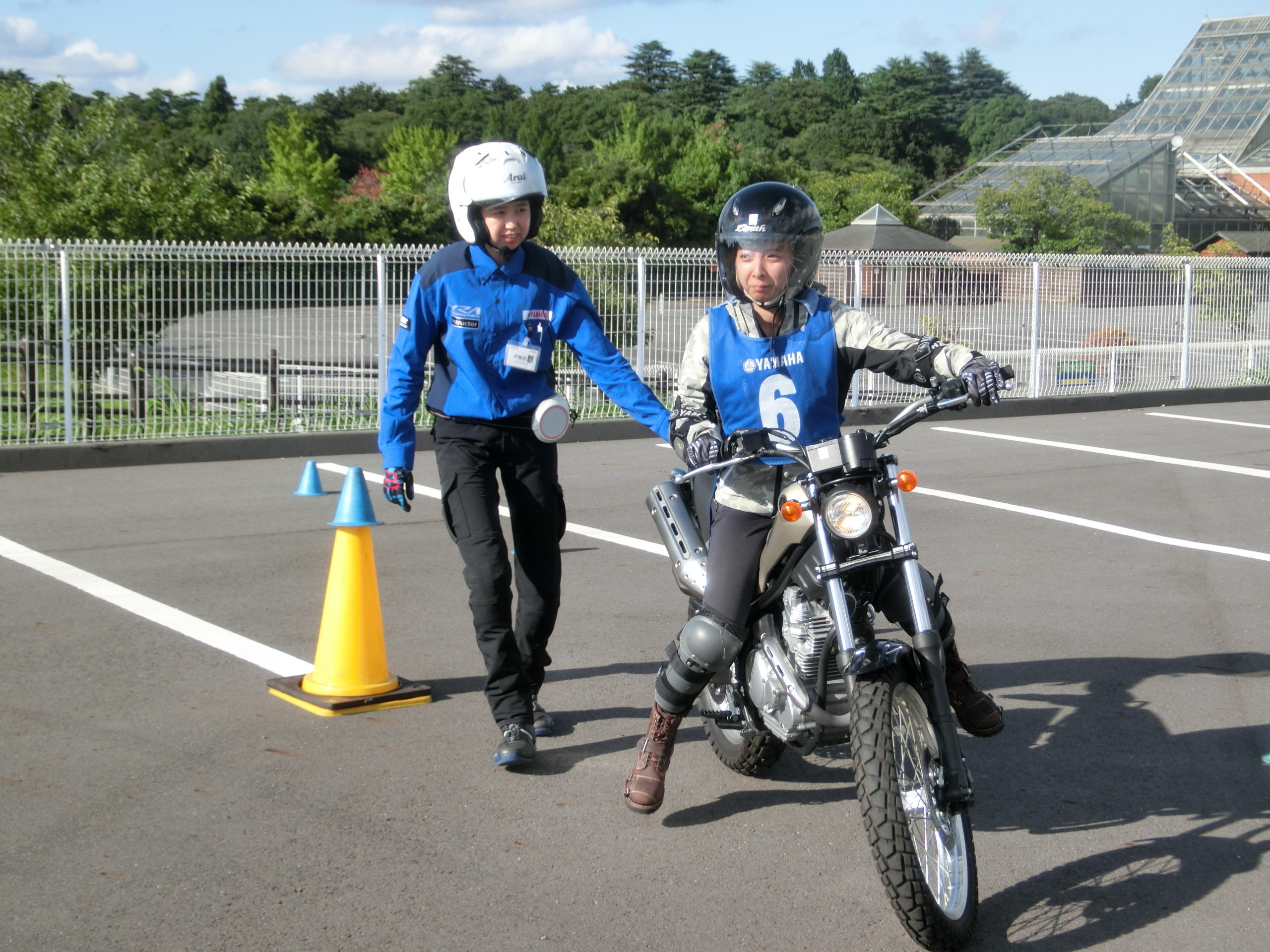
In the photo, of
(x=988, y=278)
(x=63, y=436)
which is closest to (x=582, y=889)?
(x=63, y=436)

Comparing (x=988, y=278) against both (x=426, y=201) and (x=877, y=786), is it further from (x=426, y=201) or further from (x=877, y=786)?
(x=426, y=201)

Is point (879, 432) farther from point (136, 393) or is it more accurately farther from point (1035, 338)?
point (1035, 338)

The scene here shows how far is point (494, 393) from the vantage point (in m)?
4.72

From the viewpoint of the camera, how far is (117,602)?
22.3ft

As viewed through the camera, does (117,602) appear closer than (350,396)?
Yes

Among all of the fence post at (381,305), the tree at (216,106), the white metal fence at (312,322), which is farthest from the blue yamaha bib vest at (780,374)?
the tree at (216,106)

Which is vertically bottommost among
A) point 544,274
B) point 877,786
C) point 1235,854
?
point 1235,854

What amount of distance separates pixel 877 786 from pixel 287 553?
5.73 metres

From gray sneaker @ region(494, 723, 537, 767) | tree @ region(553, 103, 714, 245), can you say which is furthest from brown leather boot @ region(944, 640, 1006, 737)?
tree @ region(553, 103, 714, 245)

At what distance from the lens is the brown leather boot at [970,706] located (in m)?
3.98

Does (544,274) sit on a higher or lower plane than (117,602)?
higher

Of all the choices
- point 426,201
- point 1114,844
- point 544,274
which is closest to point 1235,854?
point 1114,844

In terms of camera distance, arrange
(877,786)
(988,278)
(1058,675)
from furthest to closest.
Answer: (988,278)
(1058,675)
(877,786)

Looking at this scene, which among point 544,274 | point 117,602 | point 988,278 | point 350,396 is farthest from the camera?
point 988,278
